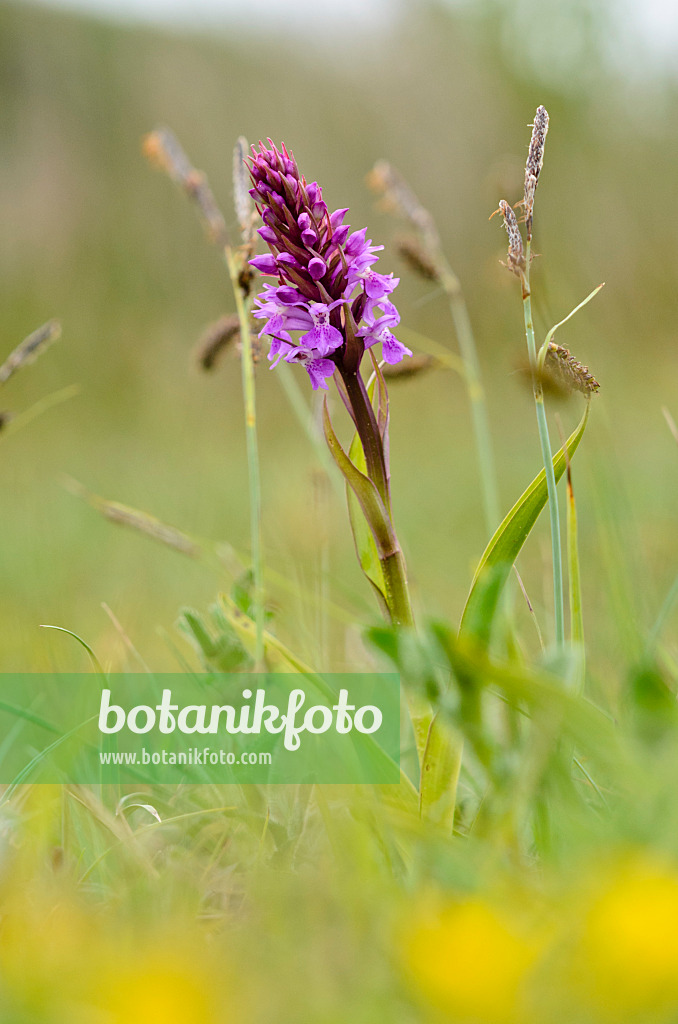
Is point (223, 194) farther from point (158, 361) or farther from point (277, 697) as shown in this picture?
point (277, 697)

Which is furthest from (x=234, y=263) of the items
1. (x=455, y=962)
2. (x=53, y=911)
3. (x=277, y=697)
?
(x=455, y=962)

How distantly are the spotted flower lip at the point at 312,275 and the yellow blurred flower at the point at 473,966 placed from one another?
2.26 feet

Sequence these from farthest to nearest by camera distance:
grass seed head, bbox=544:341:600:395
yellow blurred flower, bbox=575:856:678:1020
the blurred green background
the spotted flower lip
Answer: the blurred green background → the spotted flower lip → grass seed head, bbox=544:341:600:395 → yellow blurred flower, bbox=575:856:678:1020

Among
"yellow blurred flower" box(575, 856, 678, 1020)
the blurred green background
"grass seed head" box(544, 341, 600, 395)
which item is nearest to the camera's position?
"yellow blurred flower" box(575, 856, 678, 1020)

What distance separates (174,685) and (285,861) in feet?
2.61

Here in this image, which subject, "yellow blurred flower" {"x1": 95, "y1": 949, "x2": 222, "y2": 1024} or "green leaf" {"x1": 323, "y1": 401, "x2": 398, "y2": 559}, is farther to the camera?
"green leaf" {"x1": 323, "y1": 401, "x2": 398, "y2": 559}

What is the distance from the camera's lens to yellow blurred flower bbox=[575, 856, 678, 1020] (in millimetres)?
365

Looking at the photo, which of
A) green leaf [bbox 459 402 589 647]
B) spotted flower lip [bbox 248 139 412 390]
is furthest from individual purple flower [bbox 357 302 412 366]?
green leaf [bbox 459 402 589 647]

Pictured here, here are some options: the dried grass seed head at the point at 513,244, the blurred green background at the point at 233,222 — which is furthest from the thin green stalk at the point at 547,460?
the blurred green background at the point at 233,222

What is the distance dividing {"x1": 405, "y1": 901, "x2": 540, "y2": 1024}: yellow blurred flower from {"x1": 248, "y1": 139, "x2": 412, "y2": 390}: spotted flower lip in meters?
0.69

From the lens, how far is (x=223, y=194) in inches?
326

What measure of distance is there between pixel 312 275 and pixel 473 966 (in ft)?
2.51

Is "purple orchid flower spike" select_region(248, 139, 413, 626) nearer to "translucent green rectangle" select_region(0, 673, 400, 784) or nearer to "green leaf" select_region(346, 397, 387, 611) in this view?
"green leaf" select_region(346, 397, 387, 611)

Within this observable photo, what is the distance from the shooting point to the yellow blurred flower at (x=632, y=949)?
37 cm
